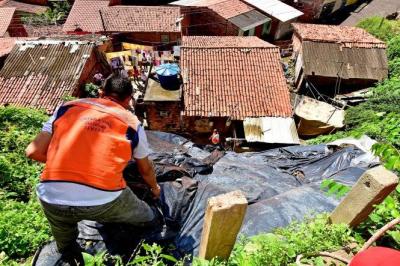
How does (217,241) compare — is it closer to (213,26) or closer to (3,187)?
(3,187)

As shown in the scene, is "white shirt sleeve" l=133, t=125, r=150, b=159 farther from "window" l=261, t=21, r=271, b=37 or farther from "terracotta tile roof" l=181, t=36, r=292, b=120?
"window" l=261, t=21, r=271, b=37

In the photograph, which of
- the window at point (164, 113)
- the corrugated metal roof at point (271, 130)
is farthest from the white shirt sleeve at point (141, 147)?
the window at point (164, 113)

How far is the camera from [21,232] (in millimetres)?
3791

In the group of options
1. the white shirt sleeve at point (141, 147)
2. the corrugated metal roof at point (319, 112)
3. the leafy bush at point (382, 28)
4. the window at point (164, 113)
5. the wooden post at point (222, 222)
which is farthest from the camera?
the leafy bush at point (382, 28)

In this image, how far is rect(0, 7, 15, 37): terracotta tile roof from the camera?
23.1 meters

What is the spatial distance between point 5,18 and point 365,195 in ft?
94.2

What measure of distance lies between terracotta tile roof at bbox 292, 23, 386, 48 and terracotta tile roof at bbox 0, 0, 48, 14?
77.1 feet

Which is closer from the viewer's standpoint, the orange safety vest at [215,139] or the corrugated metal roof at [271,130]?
the corrugated metal roof at [271,130]

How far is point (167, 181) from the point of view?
430cm

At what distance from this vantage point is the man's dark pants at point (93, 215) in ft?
9.53

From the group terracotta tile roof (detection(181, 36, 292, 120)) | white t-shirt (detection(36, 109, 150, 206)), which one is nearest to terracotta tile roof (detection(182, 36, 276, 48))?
terracotta tile roof (detection(181, 36, 292, 120))

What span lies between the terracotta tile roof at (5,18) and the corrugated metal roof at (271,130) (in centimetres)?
2049

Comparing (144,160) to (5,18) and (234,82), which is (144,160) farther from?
(5,18)

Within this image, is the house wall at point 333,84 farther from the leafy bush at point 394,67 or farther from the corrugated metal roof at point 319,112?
the corrugated metal roof at point 319,112
